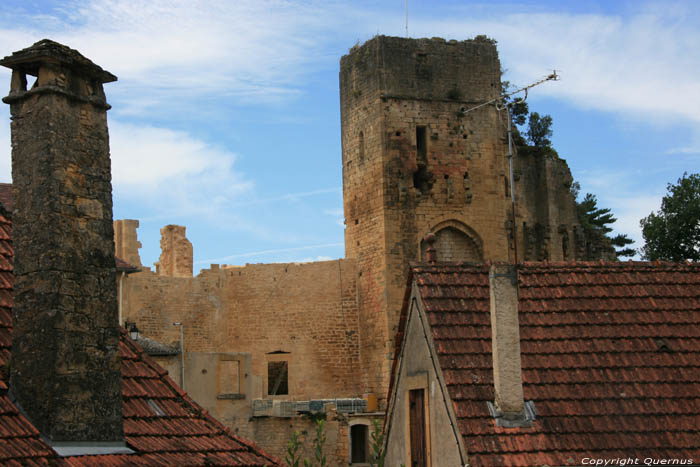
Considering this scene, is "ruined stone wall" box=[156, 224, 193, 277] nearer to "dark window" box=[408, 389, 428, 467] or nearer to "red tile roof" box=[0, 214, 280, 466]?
"dark window" box=[408, 389, 428, 467]

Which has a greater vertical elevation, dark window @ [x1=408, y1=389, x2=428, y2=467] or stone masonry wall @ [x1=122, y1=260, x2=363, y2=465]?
stone masonry wall @ [x1=122, y1=260, x2=363, y2=465]

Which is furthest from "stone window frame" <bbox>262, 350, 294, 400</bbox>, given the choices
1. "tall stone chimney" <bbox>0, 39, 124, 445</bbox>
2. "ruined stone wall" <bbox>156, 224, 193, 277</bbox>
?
"tall stone chimney" <bbox>0, 39, 124, 445</bbox>

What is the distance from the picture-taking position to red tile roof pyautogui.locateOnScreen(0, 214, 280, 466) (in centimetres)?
761

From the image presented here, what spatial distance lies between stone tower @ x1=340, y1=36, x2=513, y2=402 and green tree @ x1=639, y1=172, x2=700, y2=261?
7974 mm

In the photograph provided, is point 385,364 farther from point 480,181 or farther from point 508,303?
point 508,303

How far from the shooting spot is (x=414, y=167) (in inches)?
1214

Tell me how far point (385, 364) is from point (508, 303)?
63.2 ft

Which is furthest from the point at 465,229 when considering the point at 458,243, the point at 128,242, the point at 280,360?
the point at 128,242

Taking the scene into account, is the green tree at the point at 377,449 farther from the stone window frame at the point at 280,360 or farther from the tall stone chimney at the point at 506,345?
the stone window frame at the point at 280,360

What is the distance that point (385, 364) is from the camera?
30109 mm

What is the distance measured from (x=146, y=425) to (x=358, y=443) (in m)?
19.2

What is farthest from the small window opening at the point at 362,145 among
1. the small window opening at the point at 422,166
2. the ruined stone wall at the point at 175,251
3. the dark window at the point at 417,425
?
the dark window at the point at 417,425

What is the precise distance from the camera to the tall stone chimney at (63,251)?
784 centimetres

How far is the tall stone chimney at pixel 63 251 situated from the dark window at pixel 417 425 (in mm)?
4681
